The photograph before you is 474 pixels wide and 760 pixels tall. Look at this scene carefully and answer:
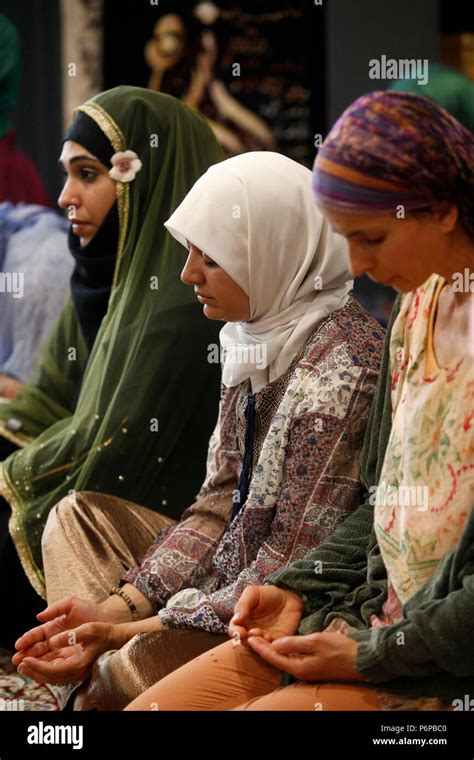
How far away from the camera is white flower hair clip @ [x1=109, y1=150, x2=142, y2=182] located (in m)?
3.24

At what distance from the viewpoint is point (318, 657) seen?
6.52 ft

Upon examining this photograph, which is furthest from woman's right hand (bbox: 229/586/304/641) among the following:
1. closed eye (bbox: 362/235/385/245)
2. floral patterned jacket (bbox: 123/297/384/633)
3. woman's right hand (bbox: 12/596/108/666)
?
closed eye (bbox: 362/235/385/245)

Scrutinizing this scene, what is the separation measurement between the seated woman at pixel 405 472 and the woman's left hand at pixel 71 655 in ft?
0.88

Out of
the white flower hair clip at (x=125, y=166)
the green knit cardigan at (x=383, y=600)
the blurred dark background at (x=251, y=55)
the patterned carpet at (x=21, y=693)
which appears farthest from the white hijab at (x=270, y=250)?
the blurred dark background at (x=251, y=55)

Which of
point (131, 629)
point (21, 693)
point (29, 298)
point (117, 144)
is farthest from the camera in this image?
point (29, 298)

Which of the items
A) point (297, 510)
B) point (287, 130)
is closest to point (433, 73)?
point (287, 130)

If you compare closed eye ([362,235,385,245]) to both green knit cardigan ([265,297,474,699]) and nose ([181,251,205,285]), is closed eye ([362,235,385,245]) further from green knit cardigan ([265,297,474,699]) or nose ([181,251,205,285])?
nose ([181,251,205,285])

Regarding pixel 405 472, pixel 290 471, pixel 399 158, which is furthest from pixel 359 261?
Answer: pixel 290 471

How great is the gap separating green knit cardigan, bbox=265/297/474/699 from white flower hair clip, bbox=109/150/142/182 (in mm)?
1179

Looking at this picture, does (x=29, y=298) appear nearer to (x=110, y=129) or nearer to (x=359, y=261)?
(x=110, y=129)

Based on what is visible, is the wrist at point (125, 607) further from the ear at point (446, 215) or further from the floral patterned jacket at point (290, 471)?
the ear at point (446, 215)

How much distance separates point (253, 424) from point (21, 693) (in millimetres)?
933

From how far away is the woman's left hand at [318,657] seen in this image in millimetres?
1972

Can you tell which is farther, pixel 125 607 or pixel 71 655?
pixel 125 607
